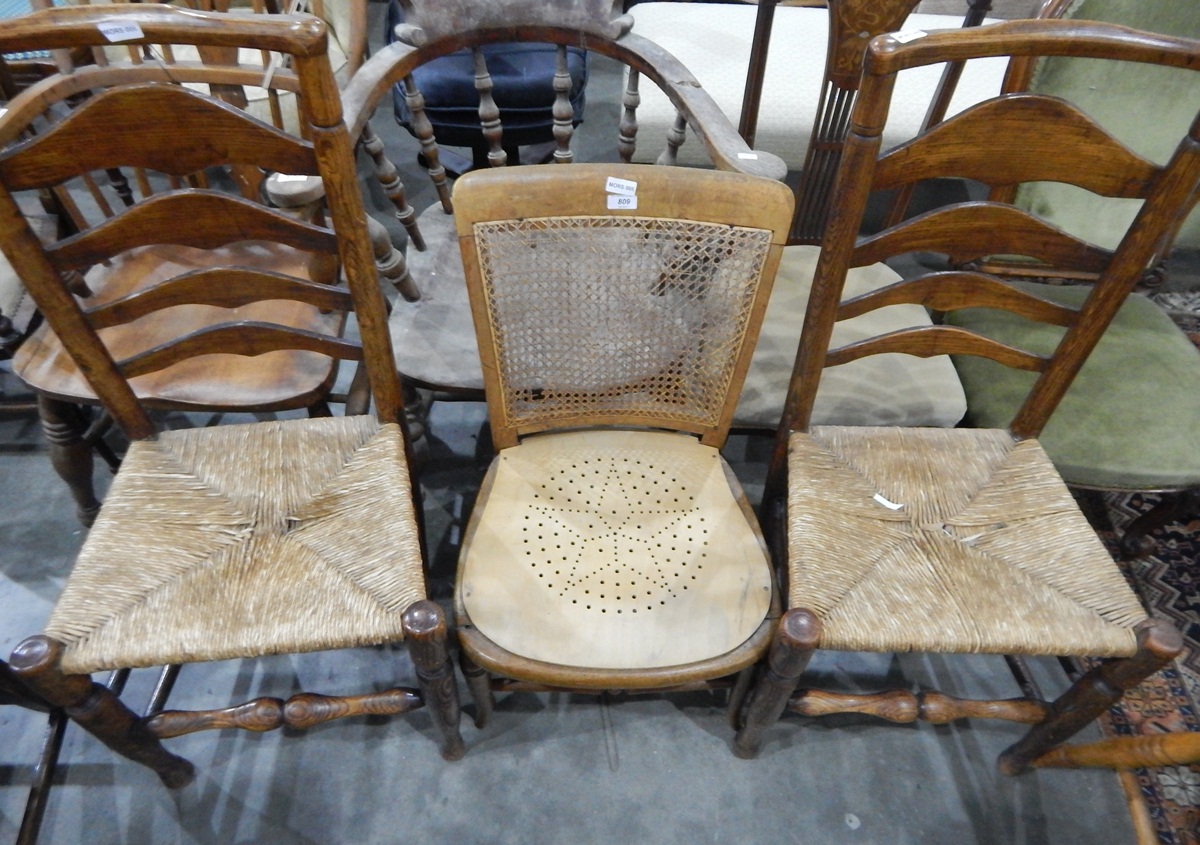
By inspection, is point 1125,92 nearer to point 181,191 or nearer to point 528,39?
point 528,39

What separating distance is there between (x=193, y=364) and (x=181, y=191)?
42 centimetres

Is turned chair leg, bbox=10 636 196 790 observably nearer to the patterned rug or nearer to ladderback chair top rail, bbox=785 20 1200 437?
ladderback chair top rail, bbox=785 20 1200 437

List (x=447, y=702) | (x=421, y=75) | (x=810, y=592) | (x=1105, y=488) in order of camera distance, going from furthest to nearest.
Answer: (x=421, y=75)
(x=1105, y=488)
(x=447, y=702)
(x=810, y=592)

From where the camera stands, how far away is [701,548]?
1.08 metres

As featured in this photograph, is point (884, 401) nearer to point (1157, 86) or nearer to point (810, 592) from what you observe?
point (810, 592)

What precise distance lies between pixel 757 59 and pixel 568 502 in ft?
3.04

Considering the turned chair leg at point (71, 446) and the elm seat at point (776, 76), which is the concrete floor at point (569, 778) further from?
the elm seat at point (776, 76)

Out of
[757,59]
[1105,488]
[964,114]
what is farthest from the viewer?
[757,59]

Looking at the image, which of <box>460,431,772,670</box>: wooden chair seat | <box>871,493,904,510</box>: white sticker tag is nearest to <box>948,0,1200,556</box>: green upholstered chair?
<box>871,493,904,510</box>: white sticker tag

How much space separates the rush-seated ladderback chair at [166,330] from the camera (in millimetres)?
1217

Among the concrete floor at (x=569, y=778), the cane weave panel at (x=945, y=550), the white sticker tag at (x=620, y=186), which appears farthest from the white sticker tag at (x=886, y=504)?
the white sticker tag at (x=620, y=186)

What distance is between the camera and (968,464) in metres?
1.18

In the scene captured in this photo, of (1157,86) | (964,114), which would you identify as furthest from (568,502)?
(1157,86)

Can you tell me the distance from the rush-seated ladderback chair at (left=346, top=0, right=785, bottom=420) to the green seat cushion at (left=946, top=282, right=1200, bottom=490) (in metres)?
0.61
